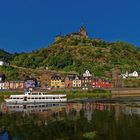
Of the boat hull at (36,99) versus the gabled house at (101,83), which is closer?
the boat hull at (36,99)

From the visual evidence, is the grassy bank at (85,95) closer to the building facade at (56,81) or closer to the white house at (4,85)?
the building facade at (56,81)

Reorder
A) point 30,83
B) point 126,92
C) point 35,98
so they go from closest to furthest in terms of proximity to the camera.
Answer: point 35,98
point 126,92
point 30,83

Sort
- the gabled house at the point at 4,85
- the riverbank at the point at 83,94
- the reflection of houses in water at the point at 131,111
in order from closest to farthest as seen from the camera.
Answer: the reflection of houses in water at the point at 131,111 < the riverbank at the point at 83,94 < the gabled house at the point at 4,85

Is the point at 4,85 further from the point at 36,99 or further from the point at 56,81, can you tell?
the point at 36,99

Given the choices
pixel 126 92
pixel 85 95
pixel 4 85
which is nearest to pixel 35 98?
pixel 85 95

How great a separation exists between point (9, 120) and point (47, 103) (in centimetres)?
5089

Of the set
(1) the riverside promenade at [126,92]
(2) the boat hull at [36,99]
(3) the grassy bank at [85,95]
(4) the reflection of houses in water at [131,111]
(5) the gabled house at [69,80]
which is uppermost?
A: (5) the gabled house at [69,80]

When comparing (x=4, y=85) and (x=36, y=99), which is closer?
(x=36, y=99)

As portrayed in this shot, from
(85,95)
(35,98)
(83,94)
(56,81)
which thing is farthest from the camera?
(56,81)

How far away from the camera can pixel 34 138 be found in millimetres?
61906

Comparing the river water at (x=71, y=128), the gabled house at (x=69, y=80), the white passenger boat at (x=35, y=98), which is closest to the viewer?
the river water at (x=71, y=128)

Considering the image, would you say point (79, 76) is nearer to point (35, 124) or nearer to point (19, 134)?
point (35, 124)

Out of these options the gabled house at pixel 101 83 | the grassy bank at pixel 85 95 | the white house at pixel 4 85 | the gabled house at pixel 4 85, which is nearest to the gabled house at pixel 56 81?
the gabled house at pixel 101 83

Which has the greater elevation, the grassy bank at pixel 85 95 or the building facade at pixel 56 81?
the building facade at pixel 56 81
